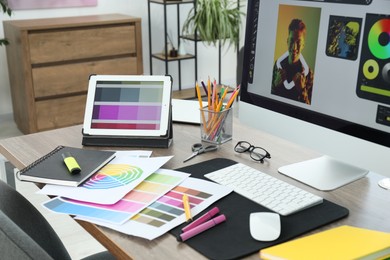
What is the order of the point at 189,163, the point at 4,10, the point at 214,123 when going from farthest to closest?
the point at 4,10
the point at 214,123
the point at 189,163

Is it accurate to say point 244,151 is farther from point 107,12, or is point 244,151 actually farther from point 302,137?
point 107,12

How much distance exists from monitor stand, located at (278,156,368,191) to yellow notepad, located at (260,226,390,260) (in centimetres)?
24

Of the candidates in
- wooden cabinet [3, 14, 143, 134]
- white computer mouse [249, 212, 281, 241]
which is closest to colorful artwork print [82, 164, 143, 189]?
white computer mouse [249, 212, 281, 241]

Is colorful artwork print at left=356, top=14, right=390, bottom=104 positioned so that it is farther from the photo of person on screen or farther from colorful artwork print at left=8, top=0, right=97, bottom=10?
colorful artwork print at left=8, top=0, right=97, bottom=10

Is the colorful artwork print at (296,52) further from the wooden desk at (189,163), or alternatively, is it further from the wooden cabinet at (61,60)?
the wooden cabinet at (61,60)

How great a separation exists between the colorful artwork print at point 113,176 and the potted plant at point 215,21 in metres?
3.27

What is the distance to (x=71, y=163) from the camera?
1.27 m

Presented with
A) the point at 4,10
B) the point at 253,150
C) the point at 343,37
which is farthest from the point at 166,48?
the point at 343,37

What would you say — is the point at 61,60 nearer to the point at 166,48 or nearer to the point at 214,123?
the point at 166,48

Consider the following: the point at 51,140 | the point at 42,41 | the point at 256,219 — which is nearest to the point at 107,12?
the point at 42,41

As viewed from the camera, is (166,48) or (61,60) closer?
(61,60)

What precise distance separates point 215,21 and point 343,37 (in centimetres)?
337

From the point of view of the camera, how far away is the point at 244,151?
1427 mm

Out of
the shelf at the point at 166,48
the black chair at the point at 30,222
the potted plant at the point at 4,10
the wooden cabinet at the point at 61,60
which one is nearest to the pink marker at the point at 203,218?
the black chair at the point at 30,222
